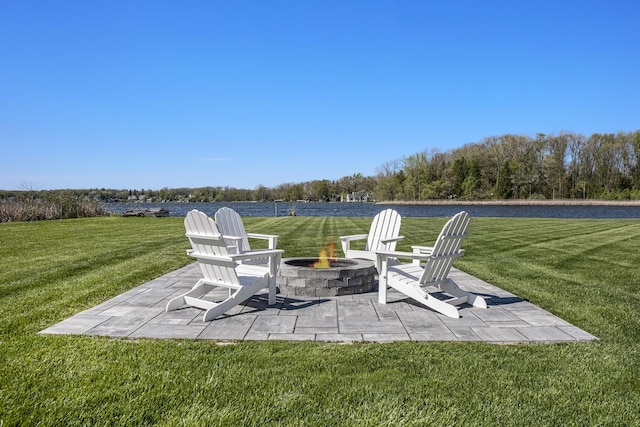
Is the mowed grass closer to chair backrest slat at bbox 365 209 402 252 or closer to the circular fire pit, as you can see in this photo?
the circular fire pit

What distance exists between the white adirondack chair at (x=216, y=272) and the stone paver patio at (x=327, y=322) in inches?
5.0

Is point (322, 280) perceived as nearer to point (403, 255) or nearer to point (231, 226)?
point (403, 255)

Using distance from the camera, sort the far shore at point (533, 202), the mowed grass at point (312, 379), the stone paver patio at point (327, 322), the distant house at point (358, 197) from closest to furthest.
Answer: the mowed grass at point (312, 379) → the stone paver patio at point (327, 322) → the far shore at point (533, 202) → the distant house at point (358, 197)

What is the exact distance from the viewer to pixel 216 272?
14.7 ft

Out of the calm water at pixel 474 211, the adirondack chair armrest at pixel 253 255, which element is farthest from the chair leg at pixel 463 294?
the calm water at pixel 474 211

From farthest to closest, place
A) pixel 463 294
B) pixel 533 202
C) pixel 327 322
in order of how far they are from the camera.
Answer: pixel 533 202 < pixel 463 294 < pixel 327 322

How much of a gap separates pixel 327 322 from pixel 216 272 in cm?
142

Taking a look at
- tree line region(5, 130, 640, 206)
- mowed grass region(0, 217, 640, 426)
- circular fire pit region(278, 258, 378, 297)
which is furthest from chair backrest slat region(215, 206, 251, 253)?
tree line region(5, 130, 640, 206)

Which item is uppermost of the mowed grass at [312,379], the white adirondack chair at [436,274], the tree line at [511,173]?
the tree line at [511,173]

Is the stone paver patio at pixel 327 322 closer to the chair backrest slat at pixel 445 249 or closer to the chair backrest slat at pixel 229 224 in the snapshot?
the chair backrest slat at pixel 445 249

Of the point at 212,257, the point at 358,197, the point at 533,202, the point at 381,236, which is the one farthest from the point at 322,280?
the point at 358,197

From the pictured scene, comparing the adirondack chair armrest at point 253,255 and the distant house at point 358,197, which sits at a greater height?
the distant house at point 358,197

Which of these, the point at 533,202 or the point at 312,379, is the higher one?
the point at 312,379

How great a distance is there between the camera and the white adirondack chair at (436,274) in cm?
439
